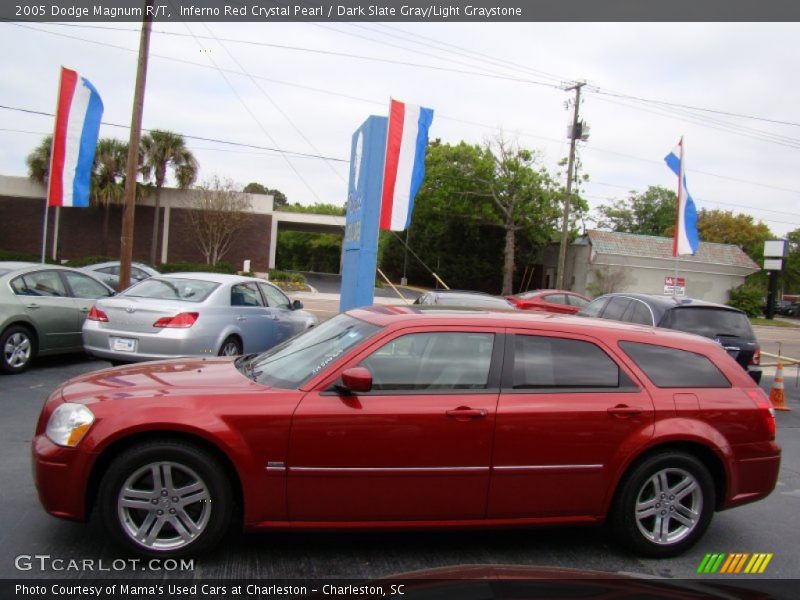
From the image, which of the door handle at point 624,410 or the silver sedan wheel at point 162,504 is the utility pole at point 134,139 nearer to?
the silver sedan wheel at point 162,504

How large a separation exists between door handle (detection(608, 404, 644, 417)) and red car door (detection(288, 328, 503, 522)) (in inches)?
29.6

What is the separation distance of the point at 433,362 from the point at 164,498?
1.74 m

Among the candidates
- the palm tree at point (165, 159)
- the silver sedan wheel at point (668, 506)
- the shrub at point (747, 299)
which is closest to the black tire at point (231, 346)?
the silver sedan wheel at point (668, 506)

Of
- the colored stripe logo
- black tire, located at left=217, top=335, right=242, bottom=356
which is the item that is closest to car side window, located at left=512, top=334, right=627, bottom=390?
the colored stripe logo

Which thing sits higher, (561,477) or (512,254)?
(512,254)

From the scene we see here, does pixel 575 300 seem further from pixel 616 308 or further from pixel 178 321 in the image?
pixel 178 321

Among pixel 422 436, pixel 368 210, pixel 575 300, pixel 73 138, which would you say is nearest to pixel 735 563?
pixel 422 436

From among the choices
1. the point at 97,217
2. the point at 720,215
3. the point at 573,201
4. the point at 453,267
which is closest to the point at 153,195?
the point at 97,217

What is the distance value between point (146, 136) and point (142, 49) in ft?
72.5

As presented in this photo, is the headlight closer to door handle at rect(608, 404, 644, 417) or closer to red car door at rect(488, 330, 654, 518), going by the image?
red car door at rect(488, 330, 654, 518)

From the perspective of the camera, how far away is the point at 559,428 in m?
4.07

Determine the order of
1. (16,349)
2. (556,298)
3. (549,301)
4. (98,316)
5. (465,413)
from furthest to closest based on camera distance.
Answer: (556,298) < (549,301) < (16,349) < (98,316) < (465,413)

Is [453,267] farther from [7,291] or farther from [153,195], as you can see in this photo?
[7,291]

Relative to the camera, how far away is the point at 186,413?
3758 mm
